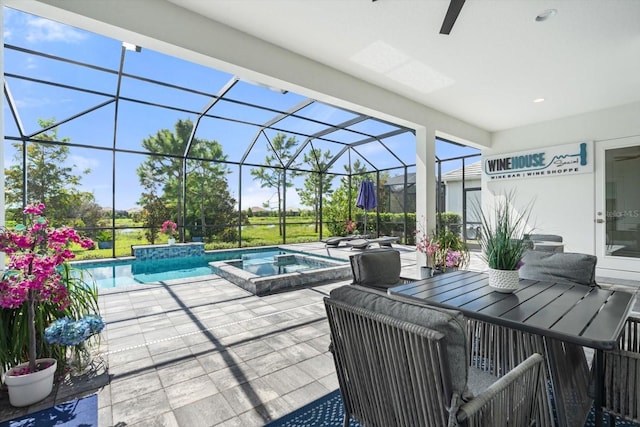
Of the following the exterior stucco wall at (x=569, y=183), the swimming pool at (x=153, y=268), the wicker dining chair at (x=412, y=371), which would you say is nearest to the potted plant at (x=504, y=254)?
the wicker dining chair at (x=412, y=371)

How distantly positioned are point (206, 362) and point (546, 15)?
4727 mm

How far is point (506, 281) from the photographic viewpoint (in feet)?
6.77

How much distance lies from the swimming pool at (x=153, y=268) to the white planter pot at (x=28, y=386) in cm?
395

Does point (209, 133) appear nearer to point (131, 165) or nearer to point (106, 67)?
point (131, 165)

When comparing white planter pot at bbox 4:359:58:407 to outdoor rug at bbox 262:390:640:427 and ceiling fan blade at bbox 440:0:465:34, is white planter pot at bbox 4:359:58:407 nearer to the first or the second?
outdoor rug at bbox 262:390:640:427

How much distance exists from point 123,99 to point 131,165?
254 inches

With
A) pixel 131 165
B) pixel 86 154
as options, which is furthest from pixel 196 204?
pixel 86 154

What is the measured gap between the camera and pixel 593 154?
237 inches

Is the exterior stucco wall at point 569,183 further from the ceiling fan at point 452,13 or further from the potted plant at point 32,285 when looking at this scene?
the potted plant at point 32,285

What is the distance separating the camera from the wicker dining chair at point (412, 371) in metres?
1.03

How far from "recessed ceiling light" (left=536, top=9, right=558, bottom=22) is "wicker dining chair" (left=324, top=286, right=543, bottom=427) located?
3.41 m

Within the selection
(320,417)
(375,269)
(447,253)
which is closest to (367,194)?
(447,253)

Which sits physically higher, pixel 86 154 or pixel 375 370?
pixel 86 154

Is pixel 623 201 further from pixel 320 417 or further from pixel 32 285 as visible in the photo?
pixel 32 285
